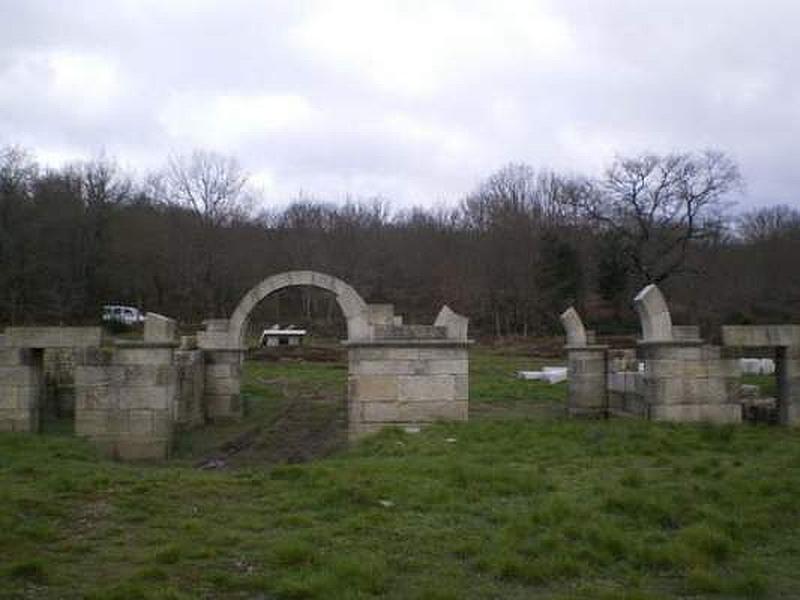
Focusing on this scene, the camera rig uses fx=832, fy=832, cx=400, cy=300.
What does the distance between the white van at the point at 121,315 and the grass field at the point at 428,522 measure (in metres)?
32.0

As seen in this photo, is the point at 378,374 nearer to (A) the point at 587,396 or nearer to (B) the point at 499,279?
(A) the point at 587,396

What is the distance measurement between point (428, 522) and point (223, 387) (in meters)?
12.5

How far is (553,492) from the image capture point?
Answer: 8.10 m

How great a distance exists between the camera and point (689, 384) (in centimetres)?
1342

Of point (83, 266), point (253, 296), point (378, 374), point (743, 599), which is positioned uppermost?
point (83, 266)

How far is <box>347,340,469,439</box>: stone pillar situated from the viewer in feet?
43.3

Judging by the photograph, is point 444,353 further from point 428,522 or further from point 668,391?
point 428,522

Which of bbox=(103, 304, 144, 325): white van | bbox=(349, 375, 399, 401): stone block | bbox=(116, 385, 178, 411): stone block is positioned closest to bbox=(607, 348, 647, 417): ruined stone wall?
bbox=(349, 375, 399, 401): stone block

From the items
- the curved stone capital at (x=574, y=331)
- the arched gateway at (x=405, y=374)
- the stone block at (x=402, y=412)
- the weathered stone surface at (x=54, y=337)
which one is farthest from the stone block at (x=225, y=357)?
the curved stone capital at (x=574, y=331)

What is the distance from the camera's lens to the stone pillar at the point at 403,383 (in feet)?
43.3

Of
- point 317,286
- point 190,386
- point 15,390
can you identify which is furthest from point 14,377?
point 317,286

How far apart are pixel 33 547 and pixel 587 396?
13080 mm

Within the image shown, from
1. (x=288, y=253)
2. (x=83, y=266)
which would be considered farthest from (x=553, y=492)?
(x=288, y=253)

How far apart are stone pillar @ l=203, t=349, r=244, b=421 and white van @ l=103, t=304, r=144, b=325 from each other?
25.0m
